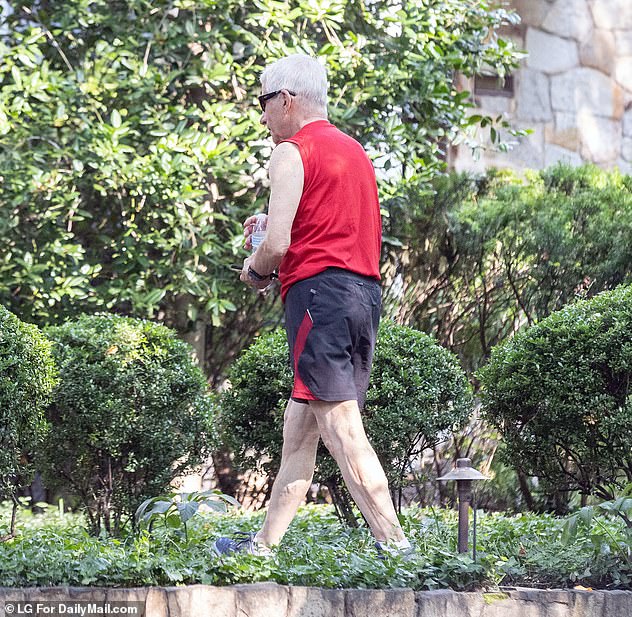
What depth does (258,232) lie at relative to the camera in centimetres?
366

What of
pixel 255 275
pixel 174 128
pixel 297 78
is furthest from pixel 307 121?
pixel 174 128

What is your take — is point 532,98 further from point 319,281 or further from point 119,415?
point 319,281

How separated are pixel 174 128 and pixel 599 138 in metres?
5.01

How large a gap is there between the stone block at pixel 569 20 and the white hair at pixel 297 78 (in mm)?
6718

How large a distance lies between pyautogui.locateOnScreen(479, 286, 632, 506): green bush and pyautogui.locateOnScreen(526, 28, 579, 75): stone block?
17.9 ft

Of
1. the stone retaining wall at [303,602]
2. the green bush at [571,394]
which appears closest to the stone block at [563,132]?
the green bush at [571,394]

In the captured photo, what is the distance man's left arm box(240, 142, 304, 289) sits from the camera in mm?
3441

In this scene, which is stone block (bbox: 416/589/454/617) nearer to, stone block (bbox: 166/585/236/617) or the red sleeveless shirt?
stone block (bbox: 166/585/236/617)

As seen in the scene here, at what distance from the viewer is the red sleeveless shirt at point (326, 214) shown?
355 centimetres

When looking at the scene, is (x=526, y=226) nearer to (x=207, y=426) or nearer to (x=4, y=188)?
(x=207, y=426)

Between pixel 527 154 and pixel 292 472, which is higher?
pixel 527 154

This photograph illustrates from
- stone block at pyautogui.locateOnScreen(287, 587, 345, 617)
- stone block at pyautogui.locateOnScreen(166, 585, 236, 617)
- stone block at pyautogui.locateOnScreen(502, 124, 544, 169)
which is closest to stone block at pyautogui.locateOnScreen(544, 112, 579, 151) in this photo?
stone block at pyautogui.locateOnScreen(502, 124, 544, 169)

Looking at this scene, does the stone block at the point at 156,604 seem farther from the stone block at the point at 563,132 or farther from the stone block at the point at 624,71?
the stone block at the point at 624,71

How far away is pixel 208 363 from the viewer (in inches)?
288
